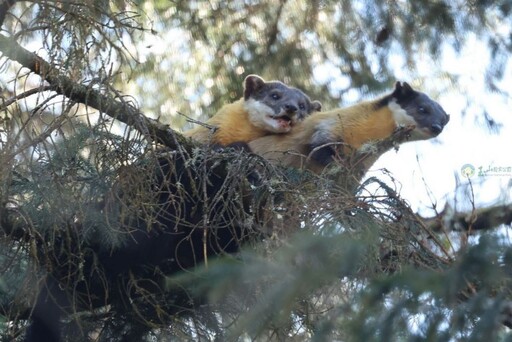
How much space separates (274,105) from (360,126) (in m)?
0.63

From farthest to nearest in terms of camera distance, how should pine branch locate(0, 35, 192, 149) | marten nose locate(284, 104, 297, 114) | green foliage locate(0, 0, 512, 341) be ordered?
marten nose locate(284, 104, 297, 114) < pine branch locate(0, 35, 192, 149) < green foliage locate(0, 0, 512, 341)

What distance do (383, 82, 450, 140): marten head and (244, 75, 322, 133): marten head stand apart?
1.93 feet

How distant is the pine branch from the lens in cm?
462

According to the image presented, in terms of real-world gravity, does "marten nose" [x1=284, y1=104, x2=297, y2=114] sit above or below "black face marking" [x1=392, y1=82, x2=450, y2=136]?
above

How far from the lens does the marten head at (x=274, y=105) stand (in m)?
7.01

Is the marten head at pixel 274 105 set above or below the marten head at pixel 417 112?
above

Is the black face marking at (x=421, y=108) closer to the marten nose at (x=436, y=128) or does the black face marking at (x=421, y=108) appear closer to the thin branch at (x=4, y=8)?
the marten nose at (x=436, y=128)

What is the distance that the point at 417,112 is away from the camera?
7.26 m

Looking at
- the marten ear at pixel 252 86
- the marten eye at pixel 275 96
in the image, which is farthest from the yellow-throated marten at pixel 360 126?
the marten ear at pixel 252 86

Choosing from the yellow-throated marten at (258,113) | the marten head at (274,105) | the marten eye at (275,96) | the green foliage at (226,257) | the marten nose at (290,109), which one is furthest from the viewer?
the marten eye at (275,96)

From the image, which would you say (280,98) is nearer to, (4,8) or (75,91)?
(75,91)

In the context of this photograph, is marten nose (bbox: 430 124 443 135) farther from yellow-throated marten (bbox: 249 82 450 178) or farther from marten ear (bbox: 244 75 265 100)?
marten ear (bbox: 244 75 265 100)

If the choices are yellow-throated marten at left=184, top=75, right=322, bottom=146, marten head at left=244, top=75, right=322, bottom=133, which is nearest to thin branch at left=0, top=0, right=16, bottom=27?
yellow-throated marten at left=184, top=75, right=322, bottom=146

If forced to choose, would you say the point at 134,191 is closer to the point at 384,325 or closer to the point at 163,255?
the point at 163,255
